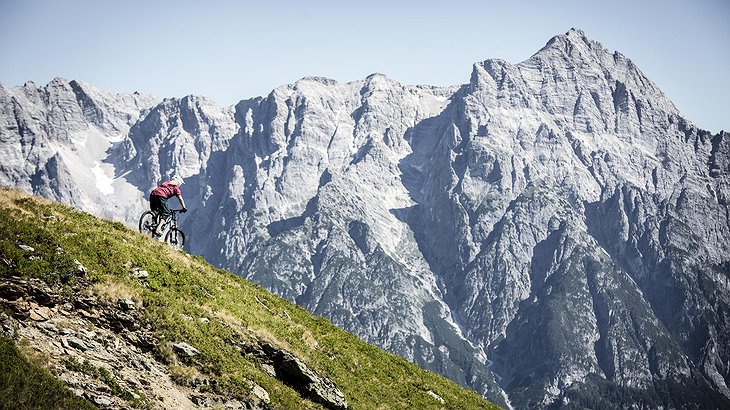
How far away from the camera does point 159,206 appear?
35250 mm

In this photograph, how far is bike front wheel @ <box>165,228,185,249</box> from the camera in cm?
3619

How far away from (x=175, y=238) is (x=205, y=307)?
9877mm

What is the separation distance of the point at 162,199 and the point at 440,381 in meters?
22.9

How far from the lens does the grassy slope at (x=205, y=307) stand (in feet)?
79.3

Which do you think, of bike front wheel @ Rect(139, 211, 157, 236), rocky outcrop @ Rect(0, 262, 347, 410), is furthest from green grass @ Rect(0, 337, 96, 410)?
bike front wheel @ Rect(139, 211, 157, 236)

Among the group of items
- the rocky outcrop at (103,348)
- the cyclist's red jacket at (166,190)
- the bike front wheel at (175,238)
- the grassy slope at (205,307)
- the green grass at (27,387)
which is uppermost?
the cyclist's red jacket at (166,190)

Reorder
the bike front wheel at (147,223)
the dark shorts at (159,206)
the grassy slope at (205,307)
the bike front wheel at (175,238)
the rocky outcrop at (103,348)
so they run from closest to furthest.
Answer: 1. the rocky outcrop at (103,348)
2. the grassy slope at (205,307)
3. the dark shorts at (159,206)
4. the bike front wheel at (147,223)
5. the bike front wheel at (175,238)

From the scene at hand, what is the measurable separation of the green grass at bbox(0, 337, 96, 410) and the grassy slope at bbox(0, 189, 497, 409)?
14.3 feet

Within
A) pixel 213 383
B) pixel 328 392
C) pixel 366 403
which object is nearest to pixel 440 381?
pixel 366 403

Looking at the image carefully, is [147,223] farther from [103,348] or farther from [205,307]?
[103,348]

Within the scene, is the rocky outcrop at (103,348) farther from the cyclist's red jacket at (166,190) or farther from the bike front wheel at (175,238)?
the bike front wheel at (175,238)

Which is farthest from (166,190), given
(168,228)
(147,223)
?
(168,228)

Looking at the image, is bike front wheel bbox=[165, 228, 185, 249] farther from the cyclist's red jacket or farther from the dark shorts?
the cyclist's red jacket

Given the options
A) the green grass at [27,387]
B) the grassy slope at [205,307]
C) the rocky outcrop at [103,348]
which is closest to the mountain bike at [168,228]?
the grassy slope at [205,307]
